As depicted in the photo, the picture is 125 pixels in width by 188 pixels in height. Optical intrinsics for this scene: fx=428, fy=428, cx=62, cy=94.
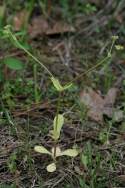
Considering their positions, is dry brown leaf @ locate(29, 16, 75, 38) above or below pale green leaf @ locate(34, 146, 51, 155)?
above

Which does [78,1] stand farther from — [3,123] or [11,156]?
[11,156]

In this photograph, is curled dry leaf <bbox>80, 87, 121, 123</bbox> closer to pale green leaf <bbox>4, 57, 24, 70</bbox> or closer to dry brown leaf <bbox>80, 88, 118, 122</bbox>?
dry brown leaf <bbox>80, 88, 118, 122</bbox>

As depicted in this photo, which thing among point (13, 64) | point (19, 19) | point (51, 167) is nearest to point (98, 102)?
point (13, 64)

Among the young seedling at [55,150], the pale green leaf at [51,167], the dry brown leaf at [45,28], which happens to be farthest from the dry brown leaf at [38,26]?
the pale green leaf at [51,167]

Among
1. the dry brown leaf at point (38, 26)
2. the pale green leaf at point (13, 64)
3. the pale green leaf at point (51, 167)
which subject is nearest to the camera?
the pale green leaf at point (51, 167)

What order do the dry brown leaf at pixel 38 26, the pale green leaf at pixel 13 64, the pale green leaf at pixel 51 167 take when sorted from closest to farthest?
the pale green leaf at pixel 51 167 < the pale green leaf at pixel 13 64 < the dry brown leaf at pixel 38 26

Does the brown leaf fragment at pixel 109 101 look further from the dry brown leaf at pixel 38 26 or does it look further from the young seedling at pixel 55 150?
the dry brown leaf at pixel 38 26

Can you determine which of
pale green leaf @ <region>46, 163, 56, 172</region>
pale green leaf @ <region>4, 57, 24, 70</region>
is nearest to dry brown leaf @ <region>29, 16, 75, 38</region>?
pale green leaf @ <region>4, 57, 24, 70</region>
